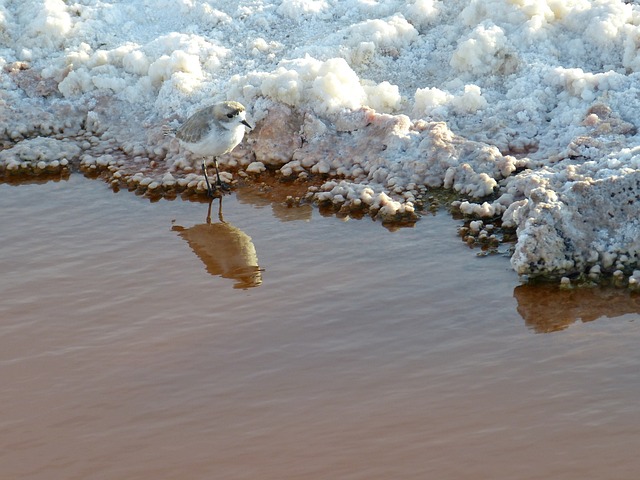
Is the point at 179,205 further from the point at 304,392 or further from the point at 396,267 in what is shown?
the point at 304,392

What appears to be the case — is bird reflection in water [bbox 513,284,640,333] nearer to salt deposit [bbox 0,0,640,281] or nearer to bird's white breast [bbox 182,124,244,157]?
salt deposit [bbox 0,0,640,281]

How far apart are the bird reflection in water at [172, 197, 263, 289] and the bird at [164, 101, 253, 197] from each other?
0.67 meters

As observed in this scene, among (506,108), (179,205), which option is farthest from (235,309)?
(506,108)

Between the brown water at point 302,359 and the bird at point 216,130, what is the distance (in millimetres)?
1119

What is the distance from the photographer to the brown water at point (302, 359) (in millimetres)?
6375

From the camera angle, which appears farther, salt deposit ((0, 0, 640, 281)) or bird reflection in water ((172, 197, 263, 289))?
salt deposit ((0, 0, 640, 281))

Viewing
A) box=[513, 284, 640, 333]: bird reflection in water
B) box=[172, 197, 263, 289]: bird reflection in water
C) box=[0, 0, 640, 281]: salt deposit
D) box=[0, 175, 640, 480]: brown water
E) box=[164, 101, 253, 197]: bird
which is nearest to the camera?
box=[0, 175, 640, 480]: brown water

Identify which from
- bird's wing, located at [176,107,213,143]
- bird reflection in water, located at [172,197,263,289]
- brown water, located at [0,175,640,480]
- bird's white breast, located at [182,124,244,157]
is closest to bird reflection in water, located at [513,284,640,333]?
brown water, located at [0,175,640,480]

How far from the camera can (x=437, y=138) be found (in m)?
10.5

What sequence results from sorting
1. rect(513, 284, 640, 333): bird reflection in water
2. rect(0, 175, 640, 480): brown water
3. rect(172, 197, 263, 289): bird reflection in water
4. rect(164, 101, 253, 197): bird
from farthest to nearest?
rect(164, 101, 253, 197): bird, rect(172, 197, 263, 289): bird reflection in water, rect(513, 284, 640, 333): bird reflection in water, rect(0, 175, 640, 480): brown water

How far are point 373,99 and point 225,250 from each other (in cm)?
300

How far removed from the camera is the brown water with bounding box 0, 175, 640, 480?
6.38 m

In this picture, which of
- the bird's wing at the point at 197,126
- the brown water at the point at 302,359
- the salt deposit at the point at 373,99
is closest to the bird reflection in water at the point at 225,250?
the brown water at the point at 302,359

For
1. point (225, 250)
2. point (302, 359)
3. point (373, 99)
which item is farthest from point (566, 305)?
point (373, 99)
